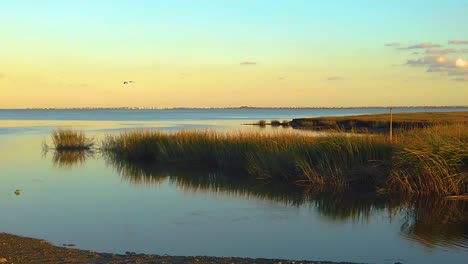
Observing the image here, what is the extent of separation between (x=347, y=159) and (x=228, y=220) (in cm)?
670

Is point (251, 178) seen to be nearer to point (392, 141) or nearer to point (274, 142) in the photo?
point (274, 142)

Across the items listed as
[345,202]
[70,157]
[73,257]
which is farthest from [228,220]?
[70,157]

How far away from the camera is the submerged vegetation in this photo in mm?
16594

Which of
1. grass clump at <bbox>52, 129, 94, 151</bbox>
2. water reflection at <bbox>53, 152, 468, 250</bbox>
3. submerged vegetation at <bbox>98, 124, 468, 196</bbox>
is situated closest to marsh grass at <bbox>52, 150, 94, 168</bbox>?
grass clump at <bbox>52, 129, 94, 151</bbox>

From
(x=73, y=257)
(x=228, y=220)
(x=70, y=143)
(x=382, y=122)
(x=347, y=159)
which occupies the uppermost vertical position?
(x=382, y=122)

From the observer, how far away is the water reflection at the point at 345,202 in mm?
12250

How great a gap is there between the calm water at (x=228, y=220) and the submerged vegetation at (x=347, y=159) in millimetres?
959

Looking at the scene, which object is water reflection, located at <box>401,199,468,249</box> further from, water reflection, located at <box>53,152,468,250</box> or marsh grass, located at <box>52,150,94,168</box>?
marsh grass, located at <box>52,150,94,168</box>

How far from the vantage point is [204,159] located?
81.1 ft

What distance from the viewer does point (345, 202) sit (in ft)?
52.9

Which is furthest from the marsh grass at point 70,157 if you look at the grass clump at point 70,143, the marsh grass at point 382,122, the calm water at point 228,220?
the marsh grass at point 382,122

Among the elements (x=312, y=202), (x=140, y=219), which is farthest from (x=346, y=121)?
(x=140, y=219)

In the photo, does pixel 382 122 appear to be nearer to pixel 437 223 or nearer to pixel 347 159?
pixel 347 159

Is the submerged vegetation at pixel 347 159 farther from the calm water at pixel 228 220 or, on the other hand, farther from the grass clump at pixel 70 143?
the grass clump at pixel 70 143
